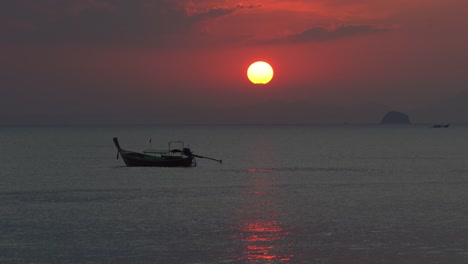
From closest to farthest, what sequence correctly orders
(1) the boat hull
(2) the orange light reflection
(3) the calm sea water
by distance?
(2) the orange light reflection, (3) the calm sea water, (1) the boat hull

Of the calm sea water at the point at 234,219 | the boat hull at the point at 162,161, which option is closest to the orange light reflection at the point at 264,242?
the calm sea water at the point at 234,219

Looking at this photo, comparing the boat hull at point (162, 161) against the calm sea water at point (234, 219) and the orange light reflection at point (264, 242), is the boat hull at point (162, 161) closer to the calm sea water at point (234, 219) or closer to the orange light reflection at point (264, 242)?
the calm sea water at point (234, 219)

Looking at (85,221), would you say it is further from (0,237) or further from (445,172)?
(445,172)

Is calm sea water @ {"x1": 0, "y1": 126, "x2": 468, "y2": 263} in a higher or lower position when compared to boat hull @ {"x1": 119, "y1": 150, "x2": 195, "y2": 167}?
lower

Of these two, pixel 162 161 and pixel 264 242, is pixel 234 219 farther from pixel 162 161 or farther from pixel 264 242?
pixel 162 161

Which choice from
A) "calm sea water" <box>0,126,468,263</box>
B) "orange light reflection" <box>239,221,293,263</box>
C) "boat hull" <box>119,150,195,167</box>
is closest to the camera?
"orange light reflection" <box>239,221,293,263</box>

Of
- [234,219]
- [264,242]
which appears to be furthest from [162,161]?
[264,242]

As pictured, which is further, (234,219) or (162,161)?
(162,161)

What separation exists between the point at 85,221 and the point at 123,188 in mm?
26647

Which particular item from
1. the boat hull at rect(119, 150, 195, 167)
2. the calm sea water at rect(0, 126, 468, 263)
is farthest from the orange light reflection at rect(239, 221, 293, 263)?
the boat hull at rect(119, 150, 195, 167)

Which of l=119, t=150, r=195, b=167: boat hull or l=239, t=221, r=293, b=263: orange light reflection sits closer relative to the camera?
l=239, t=221, r=293, b=263: orange light reflection

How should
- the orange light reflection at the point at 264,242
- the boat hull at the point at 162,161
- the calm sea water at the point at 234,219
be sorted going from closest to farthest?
the orange light reflection at the point at 264,242
the calm sea water at the point at 234,219
the boat hull at the point at 162,161

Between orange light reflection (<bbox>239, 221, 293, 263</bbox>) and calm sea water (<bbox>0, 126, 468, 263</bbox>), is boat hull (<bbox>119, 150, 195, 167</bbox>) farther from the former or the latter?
orange light reflection (<bbox>239, 221, 293, 263</bbox>)

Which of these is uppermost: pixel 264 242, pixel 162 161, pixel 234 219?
pixel 162 161
